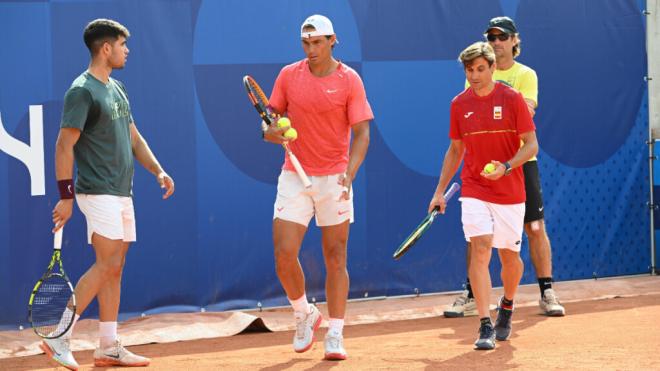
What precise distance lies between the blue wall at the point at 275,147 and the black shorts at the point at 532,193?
147 centimetres

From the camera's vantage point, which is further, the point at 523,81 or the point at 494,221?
the point at 523,81

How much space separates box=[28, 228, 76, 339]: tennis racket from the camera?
6109 millimetres

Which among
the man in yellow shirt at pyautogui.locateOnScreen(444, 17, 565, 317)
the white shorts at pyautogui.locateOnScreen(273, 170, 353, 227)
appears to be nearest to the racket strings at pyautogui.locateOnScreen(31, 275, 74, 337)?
the white shorts at pyautogui.locateOnScreen(273, 170, 353, 227)

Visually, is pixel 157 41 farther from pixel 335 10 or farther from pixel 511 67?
pixel 511 67

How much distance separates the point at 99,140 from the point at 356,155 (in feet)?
4.82

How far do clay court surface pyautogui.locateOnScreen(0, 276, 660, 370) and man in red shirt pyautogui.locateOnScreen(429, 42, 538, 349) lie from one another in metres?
0.43

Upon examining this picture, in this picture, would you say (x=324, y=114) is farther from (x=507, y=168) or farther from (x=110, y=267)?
(x=110, y=267)

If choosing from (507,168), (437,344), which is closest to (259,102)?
(507,168)

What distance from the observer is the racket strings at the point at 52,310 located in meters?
6.23

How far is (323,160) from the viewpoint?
6.73 m

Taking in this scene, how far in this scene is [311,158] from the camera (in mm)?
6754

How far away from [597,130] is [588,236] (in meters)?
0.99

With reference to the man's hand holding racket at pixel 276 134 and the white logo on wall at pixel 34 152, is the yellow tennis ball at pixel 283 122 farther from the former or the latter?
the white logo on wall at pixel 34 152

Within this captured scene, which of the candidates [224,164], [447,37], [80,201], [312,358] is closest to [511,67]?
[447,37]
